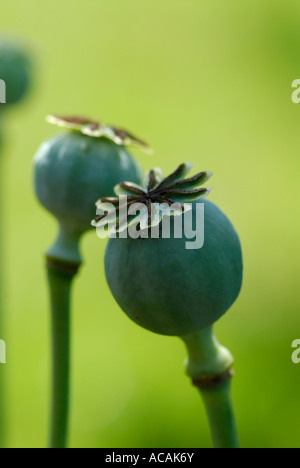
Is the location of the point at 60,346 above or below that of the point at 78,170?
below

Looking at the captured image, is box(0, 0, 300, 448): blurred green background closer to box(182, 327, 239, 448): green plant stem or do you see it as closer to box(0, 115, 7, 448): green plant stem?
box(0, 115, 7, 448): green plant stem

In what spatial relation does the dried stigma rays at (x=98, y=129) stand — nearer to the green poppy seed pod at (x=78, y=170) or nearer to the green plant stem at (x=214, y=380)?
the green poppy seed pod at (x=78, y=170)

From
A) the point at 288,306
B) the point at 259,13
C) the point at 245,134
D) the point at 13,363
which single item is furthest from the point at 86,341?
the point at 259,13

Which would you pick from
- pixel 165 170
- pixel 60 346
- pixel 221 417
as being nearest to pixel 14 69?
pixel 60 346

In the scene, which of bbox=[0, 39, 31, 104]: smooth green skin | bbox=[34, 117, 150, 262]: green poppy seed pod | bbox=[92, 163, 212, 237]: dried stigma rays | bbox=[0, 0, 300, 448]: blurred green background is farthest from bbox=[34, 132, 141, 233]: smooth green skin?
bbox=[0, 39, 31, 104]: smooth green skin

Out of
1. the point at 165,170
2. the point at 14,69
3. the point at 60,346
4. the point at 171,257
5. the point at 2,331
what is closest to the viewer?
the point at 171,257

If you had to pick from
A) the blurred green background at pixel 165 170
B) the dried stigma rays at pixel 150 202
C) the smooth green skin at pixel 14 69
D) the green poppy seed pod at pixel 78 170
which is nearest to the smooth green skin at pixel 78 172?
the green poppy seed pod at pixel 78 170

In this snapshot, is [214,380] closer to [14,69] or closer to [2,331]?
[2,331]
